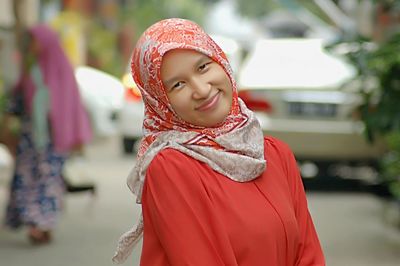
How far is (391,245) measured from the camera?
775cm

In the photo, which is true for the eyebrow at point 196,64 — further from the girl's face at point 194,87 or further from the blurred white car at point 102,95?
the blurred white car at point 102,95

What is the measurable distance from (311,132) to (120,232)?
3.05 meters

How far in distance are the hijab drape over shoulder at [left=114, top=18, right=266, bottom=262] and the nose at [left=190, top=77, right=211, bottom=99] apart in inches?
3.0

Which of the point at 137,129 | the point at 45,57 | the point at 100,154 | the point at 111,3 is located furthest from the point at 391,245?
the point at 111,3

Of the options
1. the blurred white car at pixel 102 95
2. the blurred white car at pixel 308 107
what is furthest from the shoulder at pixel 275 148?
the blurred white car at pixel 308 107

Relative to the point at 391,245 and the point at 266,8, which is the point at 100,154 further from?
the point at 266,8

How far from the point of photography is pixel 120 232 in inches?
320

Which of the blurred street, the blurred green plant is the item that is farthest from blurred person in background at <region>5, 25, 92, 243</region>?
the blurred green plant

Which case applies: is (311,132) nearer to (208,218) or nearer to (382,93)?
(382,93)

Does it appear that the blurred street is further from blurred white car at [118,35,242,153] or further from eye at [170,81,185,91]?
eye at [170,81,185,91]

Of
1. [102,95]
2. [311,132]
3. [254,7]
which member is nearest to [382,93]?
[311,132]

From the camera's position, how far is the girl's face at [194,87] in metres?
2.76

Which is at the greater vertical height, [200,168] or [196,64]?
[196,64]

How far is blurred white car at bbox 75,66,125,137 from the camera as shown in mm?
11083
